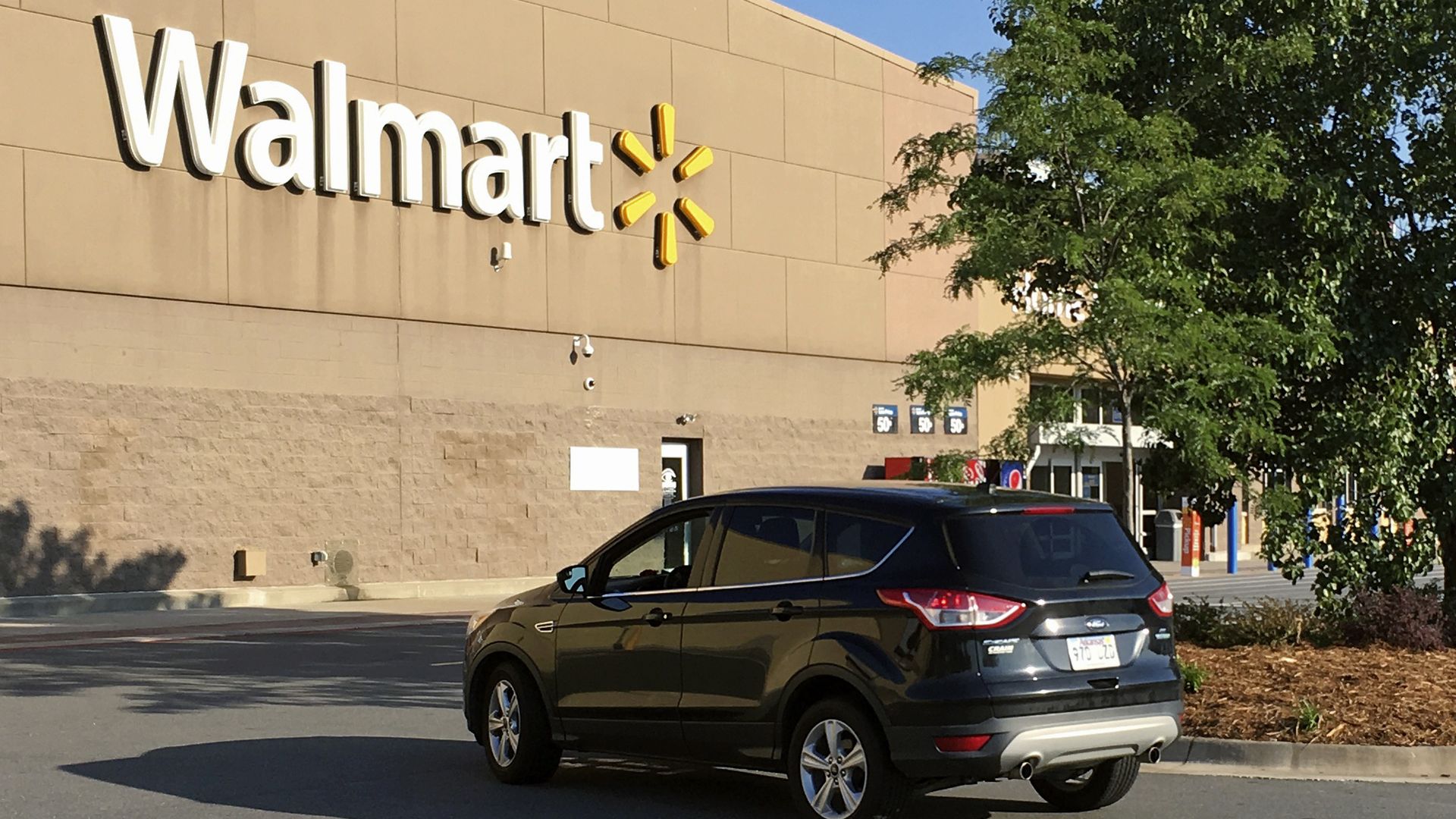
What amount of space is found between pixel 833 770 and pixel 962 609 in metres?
1.04

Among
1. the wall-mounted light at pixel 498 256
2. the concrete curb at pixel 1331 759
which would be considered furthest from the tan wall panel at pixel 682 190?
the concrete curb at pixel 1331 759

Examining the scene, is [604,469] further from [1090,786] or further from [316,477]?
[1090,786]

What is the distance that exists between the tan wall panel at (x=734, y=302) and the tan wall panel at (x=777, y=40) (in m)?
4.14

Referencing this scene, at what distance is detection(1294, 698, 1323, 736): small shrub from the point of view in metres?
11.2

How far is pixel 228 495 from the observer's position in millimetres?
29031

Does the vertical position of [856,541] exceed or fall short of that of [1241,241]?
it falls short

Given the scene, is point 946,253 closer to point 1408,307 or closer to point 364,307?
point 364,307

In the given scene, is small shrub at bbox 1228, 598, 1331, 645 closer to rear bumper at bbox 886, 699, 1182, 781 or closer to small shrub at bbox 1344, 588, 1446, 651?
small shrub at bbox 1344, 588, 1446, 651

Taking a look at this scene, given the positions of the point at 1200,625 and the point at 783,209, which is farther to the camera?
the point at 783,209

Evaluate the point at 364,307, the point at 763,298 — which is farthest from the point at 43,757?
the point at 763,298

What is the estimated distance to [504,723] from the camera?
35.1ft

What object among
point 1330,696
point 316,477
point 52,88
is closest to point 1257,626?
point 1330,696

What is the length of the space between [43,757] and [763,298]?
86.7 feet

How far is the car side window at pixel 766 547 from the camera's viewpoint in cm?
916
